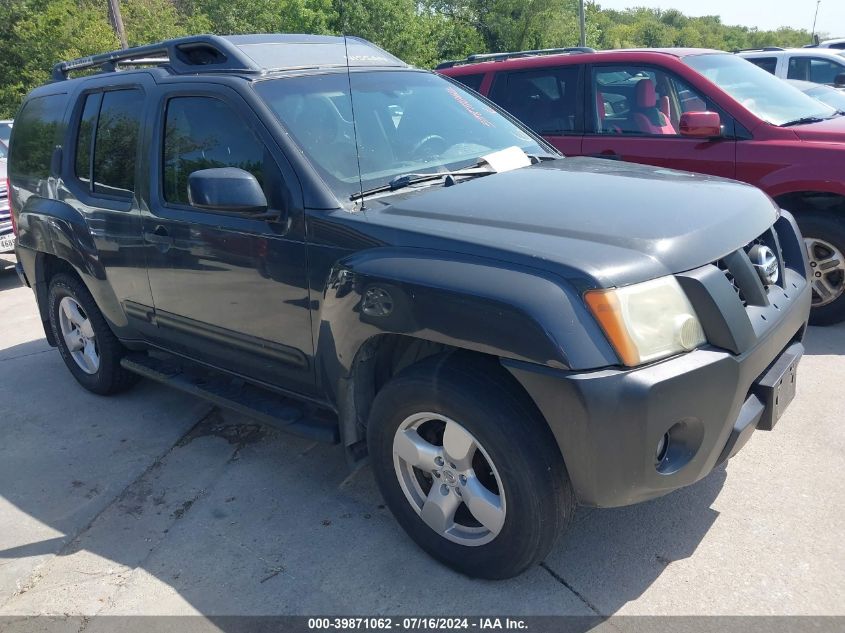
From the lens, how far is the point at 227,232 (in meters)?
3.27

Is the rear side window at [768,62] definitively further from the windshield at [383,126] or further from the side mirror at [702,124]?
the windshield at [383,126]

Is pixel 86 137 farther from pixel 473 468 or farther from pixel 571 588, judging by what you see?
pixel 571 588

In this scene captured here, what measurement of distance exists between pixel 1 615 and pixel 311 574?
117 cm

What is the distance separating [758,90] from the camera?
215 inches

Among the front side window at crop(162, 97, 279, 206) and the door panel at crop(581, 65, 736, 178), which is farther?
the door panel at crop(581, 65, 736, 178)

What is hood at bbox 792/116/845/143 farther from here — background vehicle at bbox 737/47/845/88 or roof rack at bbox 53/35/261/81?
background vehicle at bbox 737/47/845/88

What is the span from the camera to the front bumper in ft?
7.25

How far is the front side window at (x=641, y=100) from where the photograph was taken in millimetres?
5434

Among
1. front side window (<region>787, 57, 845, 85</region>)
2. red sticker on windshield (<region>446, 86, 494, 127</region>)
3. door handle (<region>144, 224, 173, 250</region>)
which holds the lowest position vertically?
front side window (<region>787, 57, 845, 85</region>)

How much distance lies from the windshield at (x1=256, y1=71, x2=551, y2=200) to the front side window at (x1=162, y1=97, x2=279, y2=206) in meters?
0.18

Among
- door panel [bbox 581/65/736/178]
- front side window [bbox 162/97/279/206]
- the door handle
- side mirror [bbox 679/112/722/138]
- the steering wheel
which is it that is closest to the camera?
front side window [bbox 162/97/279/206]

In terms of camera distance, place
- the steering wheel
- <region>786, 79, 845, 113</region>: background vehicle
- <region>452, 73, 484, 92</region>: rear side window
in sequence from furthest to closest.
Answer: <region>786, 79, 845, 113</region>: background vehicle, <region>452, 73, 484, 92</region>: rear side window, the steering wheel

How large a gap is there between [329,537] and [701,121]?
3.69 metres

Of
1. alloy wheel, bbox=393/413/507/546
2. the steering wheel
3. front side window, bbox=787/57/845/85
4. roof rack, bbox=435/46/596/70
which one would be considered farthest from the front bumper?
front side window, bbox=787/57/845/85
